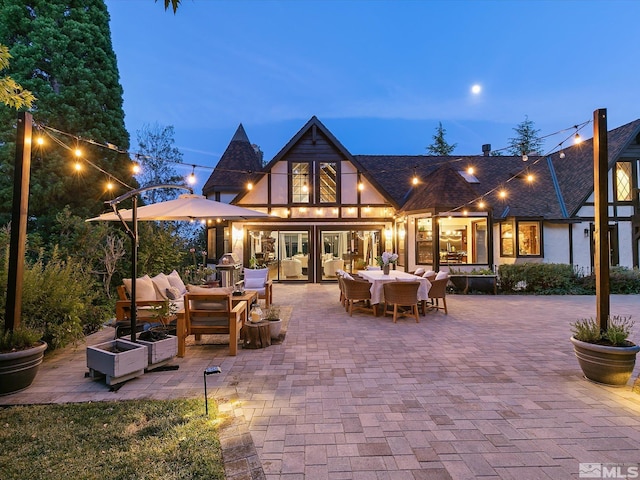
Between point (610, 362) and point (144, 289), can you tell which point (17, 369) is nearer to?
point (144, 289)

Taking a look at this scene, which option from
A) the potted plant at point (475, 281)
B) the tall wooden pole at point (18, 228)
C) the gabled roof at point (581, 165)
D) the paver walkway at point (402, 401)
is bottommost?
the paver walkway at point (402, 401)

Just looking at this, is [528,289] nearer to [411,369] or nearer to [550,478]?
[411,369]

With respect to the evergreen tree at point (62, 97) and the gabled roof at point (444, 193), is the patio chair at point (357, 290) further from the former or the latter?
the evergreen tree at point (62, 97)

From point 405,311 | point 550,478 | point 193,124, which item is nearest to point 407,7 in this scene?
point 405,311

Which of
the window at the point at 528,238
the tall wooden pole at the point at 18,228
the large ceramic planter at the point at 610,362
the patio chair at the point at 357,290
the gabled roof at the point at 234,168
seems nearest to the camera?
the large ceramic planter at the point at 610,362

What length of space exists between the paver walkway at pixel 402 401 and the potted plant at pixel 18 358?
134mm

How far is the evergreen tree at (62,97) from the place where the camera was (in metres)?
9.98

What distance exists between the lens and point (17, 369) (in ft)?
11.1

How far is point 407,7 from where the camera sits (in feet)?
187

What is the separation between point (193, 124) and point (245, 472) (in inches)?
4849

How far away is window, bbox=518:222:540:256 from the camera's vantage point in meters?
12.5

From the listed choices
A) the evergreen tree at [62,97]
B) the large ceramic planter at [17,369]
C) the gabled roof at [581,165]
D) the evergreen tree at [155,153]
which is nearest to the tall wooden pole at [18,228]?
the large ceramic planter at [17,369]

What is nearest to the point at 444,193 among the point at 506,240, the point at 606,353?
the point at 506,240

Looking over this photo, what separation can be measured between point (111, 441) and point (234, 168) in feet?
45.7
